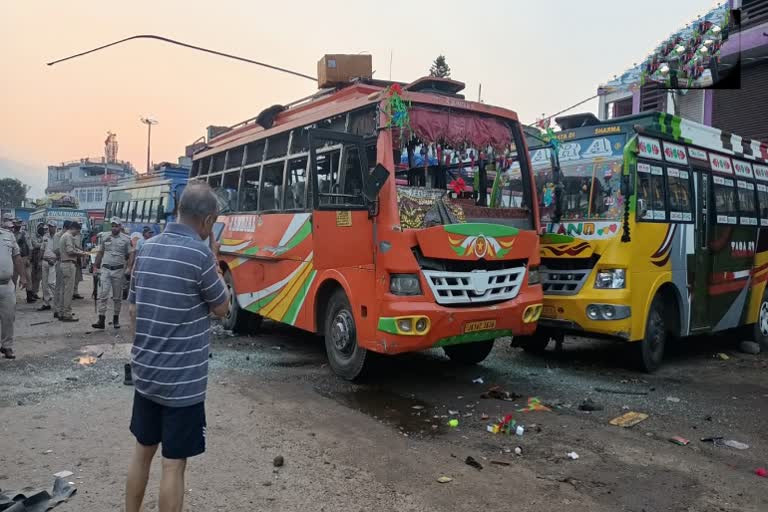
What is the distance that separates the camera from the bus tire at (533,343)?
825cm

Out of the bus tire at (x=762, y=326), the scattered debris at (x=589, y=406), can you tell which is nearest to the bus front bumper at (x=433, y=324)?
the scattered debris at (x=589, y=406)

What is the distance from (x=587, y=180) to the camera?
23.7ft

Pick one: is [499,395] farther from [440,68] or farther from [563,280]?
[440,68]

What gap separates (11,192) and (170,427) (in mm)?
89502

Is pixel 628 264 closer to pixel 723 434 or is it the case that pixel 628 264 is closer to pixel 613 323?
pixel 613 323

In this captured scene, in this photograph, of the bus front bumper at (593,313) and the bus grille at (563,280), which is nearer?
the bus front bumper at (593,313)

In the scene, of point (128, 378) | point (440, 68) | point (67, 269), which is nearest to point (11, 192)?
point (440, 68)

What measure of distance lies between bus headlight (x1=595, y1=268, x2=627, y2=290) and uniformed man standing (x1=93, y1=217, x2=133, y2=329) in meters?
7.53

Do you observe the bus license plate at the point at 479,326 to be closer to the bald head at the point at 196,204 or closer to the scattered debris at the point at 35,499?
the bald head at the point at 196,204

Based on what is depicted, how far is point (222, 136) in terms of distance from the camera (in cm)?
1111

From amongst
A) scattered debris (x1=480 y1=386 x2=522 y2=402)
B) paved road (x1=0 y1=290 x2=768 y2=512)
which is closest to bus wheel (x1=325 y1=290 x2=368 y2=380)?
paved road (x1=0 y1=290 x2=768 y2=512)

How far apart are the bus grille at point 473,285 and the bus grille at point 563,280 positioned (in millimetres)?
1199

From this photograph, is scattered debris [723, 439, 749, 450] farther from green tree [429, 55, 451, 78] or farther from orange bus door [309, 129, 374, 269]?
green tree [429, 55, 451, 78]

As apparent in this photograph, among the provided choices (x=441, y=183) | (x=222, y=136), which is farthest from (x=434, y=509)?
(x=222, y=136)
